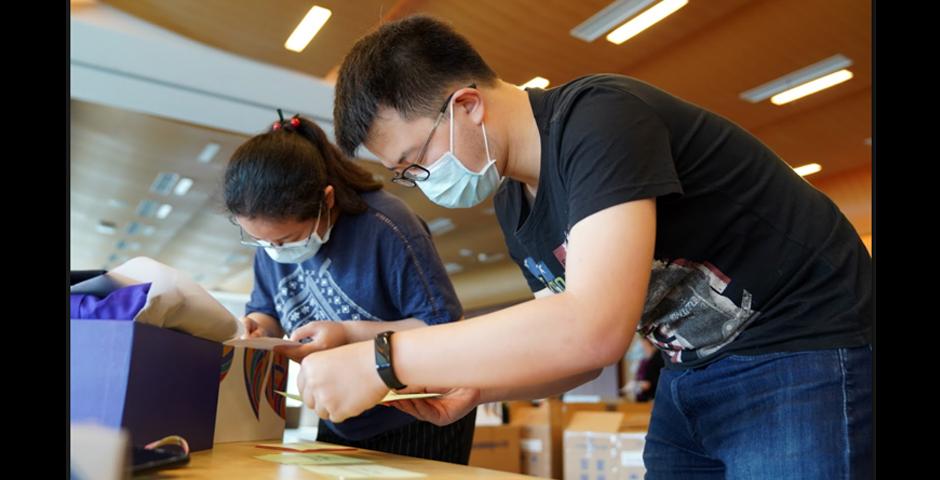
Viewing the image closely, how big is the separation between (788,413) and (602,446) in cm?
236

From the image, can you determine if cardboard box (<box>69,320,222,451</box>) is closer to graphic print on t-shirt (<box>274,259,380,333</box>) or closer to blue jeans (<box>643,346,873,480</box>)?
graphic print on t-shirt (<box>274,259,380,333</box>)

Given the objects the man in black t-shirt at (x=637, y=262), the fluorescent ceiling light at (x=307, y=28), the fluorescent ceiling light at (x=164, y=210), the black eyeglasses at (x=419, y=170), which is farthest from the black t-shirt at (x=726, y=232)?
the fluorescent ceiling light at (x=164, y=210)

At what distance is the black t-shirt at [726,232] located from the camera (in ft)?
2.57

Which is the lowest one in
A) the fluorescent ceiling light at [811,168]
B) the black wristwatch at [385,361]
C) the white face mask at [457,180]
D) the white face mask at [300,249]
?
the black wristwatch at [385,361]

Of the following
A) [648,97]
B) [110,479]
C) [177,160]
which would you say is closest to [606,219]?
[648,97]

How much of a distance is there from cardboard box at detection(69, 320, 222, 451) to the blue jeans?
2.04 feet

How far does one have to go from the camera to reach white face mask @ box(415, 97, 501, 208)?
3.06 ft

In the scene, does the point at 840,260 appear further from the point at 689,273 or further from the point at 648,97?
the point at 648,97

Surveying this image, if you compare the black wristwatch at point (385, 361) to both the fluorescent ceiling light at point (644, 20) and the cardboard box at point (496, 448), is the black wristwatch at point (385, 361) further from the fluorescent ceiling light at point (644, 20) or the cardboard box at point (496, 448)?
the fluorescent ceiling light at point (644, 20)

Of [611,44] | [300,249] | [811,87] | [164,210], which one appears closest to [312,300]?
[300,249]

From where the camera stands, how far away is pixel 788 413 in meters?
0.79

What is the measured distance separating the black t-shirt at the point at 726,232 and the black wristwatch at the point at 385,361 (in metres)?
0.23

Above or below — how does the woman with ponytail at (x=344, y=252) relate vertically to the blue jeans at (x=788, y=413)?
above
